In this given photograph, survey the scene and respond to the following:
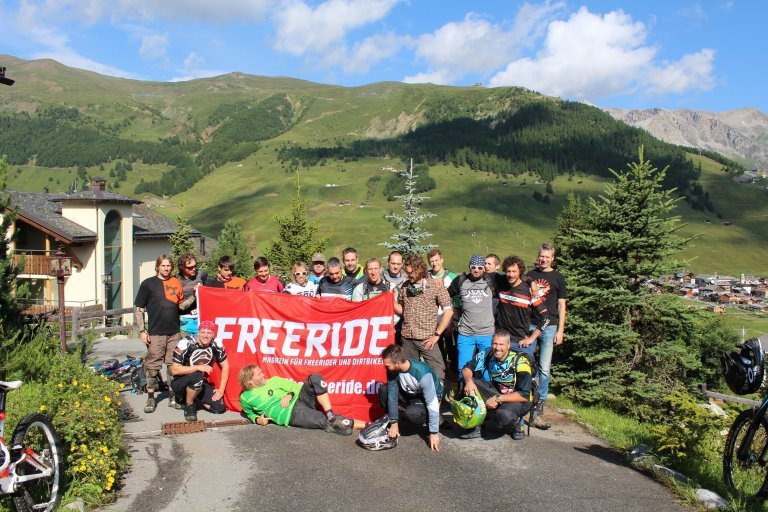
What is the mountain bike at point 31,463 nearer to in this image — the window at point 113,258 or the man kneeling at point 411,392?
the man kneeling at point 411,392

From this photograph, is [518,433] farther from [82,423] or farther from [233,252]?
[233,252]

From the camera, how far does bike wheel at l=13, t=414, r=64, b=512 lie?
17.1ft

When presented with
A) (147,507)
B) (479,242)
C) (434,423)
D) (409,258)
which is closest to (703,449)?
(434,423)

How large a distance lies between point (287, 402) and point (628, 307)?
23.5 feet

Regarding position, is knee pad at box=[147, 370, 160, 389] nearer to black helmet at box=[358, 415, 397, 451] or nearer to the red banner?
the red banner

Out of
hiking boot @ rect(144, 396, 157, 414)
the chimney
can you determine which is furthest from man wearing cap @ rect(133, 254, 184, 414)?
the chimney

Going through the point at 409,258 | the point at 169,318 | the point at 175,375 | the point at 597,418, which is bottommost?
the point at 597,418

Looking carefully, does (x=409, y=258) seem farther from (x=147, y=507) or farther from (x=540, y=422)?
(x=147, y=507)

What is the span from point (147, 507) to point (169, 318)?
3.90 metres

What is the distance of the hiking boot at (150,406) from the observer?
29.6ft

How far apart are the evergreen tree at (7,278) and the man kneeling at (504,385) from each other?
7083mm

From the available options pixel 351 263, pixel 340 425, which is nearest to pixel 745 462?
pixel 340 425

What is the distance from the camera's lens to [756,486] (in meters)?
5.95

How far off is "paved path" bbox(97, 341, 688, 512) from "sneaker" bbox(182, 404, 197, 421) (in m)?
0.47
